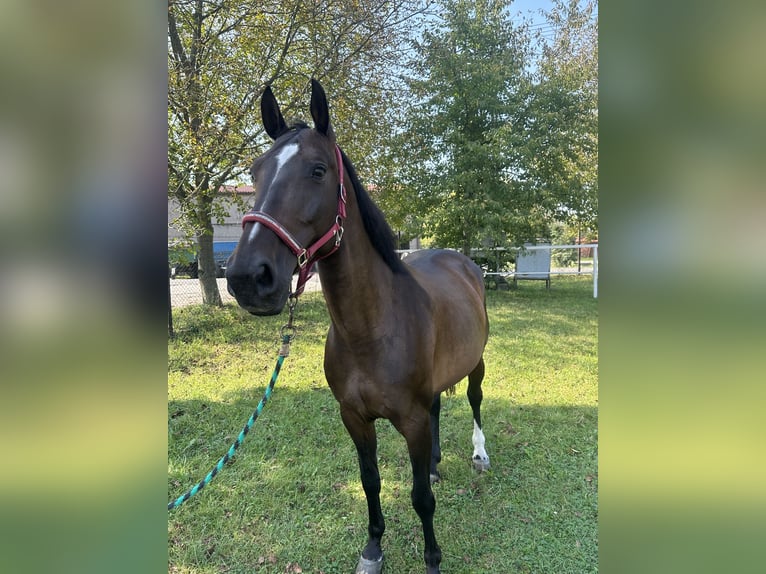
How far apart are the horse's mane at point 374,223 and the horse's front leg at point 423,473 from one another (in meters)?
0.80

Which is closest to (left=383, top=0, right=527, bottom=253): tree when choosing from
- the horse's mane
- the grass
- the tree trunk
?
the tree trunk

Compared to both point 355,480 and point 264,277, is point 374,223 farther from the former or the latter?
point 355,480

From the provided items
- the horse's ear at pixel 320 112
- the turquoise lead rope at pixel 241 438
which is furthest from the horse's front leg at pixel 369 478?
the horse's ear at pixel 320 112

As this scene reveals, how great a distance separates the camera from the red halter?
4.43 feet

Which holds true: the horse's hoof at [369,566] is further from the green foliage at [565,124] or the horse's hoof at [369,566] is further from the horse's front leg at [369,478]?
the green foliage at [565,124]

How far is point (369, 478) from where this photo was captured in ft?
7.45

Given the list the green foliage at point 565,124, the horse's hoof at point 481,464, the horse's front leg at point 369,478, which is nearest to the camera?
the horse's front leg at point 369,478

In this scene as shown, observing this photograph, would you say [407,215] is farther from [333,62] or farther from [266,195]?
[266,195]

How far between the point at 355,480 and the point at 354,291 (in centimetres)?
199

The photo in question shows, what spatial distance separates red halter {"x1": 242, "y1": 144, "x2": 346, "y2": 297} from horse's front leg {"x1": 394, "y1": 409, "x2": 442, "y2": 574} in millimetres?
913

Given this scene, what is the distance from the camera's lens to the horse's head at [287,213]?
4.19 ft

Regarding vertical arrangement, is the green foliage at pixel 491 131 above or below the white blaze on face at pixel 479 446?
above

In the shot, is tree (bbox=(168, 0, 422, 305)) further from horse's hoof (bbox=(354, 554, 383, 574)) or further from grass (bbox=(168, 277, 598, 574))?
horse's hoof (bbox=(354, 554, 383, 574))
